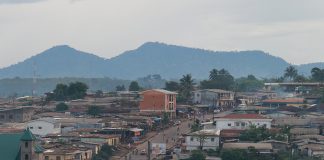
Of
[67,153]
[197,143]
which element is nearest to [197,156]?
[197,143]

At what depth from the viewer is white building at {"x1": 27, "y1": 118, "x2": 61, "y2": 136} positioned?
5466 centimetres

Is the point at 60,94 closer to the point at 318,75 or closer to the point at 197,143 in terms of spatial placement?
the point at 318,75

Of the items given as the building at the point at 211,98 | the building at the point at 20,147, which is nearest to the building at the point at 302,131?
the building at the point at 20,147

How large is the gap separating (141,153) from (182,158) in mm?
5394

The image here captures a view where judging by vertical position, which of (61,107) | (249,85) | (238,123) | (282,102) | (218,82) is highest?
(249,85)

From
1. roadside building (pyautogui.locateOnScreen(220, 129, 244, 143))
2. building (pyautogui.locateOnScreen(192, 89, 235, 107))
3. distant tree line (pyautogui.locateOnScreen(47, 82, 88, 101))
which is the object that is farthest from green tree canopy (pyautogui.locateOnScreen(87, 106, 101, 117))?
roadside building (pyautogui.locateOnScreen(220, 129, 244, 143))

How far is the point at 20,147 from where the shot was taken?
121 ft

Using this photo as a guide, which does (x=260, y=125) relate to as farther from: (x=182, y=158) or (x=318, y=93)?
(x=318, y=93)

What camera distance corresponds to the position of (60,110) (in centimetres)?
7006

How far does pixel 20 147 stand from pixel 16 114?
101 feet

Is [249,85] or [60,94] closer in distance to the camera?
[60,94]

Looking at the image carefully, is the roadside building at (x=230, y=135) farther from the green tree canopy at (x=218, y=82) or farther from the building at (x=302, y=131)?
the green tree canopy at (x=218, y=82)

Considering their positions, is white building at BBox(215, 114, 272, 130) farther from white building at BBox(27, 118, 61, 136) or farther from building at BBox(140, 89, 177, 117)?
building at BBox(140, 89, 177, 117)

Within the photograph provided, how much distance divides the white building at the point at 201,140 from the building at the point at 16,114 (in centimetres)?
2292
